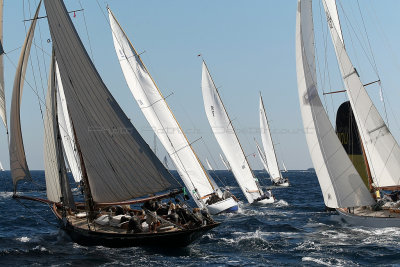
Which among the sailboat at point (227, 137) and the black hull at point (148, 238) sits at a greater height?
the sailboat at point (227, 137)

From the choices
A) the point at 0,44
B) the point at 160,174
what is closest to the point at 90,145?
the point at 160,174

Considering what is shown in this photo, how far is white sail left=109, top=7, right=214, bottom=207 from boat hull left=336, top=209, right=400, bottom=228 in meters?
11.9

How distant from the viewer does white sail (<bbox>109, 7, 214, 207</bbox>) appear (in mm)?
40656

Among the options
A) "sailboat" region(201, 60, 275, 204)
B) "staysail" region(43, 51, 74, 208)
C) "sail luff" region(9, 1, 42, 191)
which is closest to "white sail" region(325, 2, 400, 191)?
"staysail" region(43, 51, 74, 208)

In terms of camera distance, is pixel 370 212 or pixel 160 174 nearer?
pixel 160 174

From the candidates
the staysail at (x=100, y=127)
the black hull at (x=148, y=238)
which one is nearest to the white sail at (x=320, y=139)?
the black hull at (x=148, y=238)

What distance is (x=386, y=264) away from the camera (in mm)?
22297

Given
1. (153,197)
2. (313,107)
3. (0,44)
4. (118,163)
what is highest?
(0,44)

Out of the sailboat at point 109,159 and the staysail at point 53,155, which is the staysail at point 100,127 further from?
the staysail at point 53,155

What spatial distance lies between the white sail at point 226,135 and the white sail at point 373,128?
19.4 m

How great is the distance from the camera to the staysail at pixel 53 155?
28.7 meters

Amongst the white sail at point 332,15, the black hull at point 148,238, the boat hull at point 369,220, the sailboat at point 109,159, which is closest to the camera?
the black hull at point 148,238

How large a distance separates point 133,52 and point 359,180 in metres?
19.4

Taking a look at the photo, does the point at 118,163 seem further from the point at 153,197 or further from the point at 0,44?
the point at 0,44
